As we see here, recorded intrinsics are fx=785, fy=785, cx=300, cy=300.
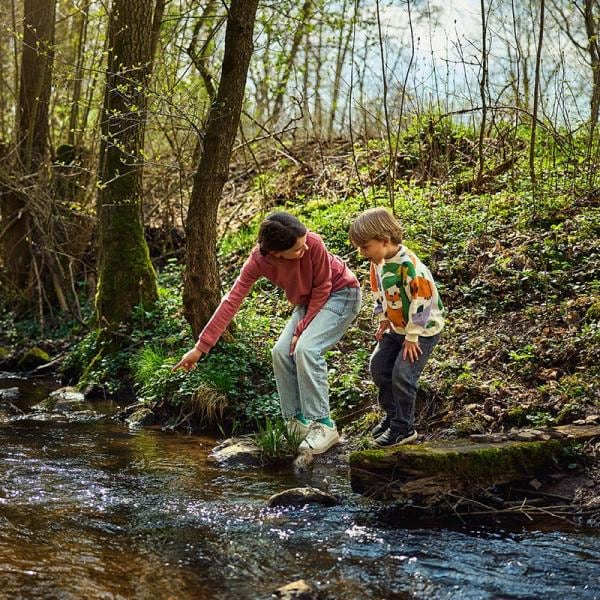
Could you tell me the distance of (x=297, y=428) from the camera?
237 inches

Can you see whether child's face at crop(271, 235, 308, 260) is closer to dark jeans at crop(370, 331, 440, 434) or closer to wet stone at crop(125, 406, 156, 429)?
dark jeans at crop(370, 331, 440, 434)

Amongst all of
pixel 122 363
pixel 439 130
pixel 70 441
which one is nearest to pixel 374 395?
pixel 70 441

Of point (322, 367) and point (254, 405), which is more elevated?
point (322, 367)

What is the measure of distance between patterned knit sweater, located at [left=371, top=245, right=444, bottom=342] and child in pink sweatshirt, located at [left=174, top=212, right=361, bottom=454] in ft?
2.11

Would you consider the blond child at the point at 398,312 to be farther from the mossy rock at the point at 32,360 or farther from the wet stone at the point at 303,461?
the mossy rock at the point at 32,360

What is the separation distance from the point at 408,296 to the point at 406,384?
0.59m

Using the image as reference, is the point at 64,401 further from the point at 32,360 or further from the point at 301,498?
the point at 301,498

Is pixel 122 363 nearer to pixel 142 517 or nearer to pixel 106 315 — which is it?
pixel 106 315

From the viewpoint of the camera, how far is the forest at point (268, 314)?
4.31 m

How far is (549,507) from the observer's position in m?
4.61

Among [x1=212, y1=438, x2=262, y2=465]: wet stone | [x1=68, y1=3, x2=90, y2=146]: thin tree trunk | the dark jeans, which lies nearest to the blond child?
the dark jeans

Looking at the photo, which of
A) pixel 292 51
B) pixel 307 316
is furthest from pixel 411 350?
pixel 292 51

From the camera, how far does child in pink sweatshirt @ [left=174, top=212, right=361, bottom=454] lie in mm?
5812

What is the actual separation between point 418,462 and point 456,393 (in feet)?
5.73
